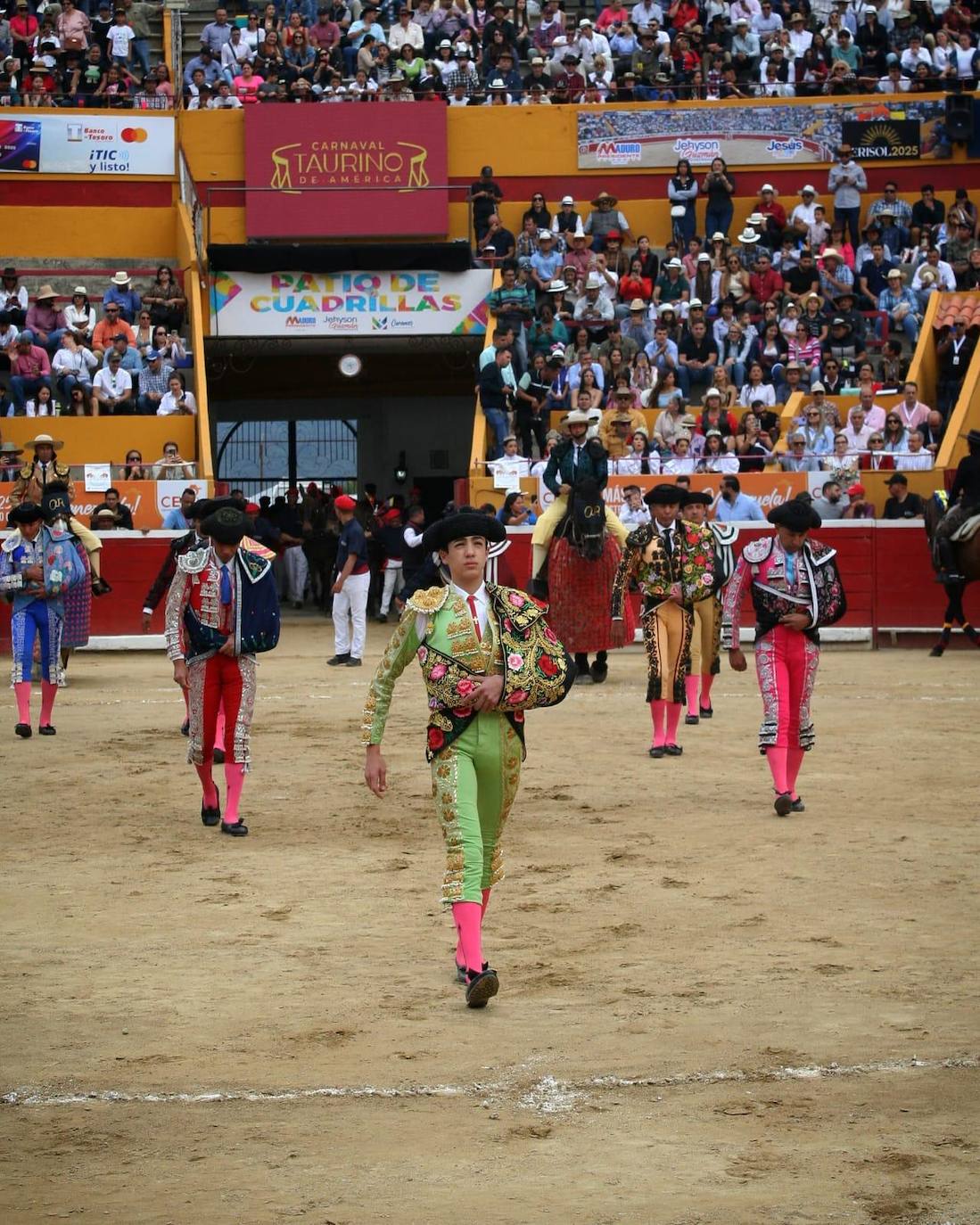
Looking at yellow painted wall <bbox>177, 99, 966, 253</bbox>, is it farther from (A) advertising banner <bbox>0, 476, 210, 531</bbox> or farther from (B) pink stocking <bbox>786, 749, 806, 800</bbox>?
(B) pink stocking <bbox>786, 749, 806, 800</bbox>

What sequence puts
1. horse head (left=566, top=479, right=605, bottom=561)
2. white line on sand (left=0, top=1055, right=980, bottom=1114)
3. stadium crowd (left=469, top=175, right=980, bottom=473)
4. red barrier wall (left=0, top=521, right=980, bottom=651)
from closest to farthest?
white line on sand (left=0, top=1055, right=980, bottom=1114) → horse head (left=566, top=479, right=605, bottom=561) → red barrier wall (left=0, top=521, right=980, bottom=651) → stadium crowd (left=469, top=175, right=980, bottom=473)

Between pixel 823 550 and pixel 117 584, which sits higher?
pixel 823 550

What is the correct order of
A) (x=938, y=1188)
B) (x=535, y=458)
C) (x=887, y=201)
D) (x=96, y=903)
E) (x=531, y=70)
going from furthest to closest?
(x=531, y=70) < (x=887, y=201) < (x=535, y=458) < (x=96, y=903) < (x=938, y=1188)

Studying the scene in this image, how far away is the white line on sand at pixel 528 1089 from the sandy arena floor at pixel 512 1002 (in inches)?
0.5

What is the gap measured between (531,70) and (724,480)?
971 centimetres

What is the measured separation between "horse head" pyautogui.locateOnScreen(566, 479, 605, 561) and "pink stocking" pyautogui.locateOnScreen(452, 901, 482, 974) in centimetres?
863

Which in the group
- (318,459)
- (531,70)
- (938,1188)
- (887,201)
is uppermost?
(531,70)

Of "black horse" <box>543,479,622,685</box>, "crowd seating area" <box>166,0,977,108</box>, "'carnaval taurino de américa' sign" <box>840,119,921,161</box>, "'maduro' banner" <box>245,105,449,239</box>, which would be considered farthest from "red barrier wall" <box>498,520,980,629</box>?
"crowd seating area" <box>166,0,977,108</box>

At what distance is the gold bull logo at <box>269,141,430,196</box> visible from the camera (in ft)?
84.4

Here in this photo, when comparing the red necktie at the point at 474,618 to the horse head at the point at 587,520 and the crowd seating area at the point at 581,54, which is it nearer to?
the horse head at the point at 587,520

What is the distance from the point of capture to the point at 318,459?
103 ft

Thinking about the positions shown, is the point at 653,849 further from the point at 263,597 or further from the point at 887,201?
the point at 887,201

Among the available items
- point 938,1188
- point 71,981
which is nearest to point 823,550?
point 71,981

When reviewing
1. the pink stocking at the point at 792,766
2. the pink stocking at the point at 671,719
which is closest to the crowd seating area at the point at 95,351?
the pink stocking at the point at 671,719
